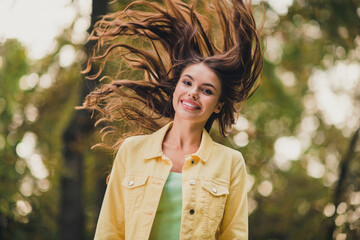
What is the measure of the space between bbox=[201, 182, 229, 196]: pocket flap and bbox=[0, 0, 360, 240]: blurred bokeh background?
2.92m

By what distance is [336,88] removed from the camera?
923 cm

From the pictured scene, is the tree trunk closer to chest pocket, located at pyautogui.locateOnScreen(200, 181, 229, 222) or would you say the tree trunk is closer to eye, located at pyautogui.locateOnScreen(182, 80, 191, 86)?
eye, located at pyautogui.locateOnScreen(182, 80, 191, 86)

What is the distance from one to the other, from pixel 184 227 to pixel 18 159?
617 cm

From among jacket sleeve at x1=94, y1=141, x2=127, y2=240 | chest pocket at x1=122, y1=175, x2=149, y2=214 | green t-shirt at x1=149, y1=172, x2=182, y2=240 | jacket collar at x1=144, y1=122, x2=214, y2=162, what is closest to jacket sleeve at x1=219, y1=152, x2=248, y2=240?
jacket collar at x1=144, y1=122, x2=214, y2=162

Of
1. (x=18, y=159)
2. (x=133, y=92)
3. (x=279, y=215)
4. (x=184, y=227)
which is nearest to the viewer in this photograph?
(x=184, y=227)

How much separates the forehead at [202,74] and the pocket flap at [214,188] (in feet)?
2.19

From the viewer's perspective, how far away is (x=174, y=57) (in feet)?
11.3

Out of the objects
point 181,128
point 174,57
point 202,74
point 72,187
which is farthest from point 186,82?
point 72,187

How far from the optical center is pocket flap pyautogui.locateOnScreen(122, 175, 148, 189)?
9.66 feet

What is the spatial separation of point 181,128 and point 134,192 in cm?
54

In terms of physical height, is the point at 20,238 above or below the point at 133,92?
below

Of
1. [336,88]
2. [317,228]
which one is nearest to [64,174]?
[317,228]

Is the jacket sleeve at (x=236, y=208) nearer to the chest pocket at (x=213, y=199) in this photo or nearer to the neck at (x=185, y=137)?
the chest pocket at (x=213, y=199)

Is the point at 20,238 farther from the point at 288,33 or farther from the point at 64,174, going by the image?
the point at 288,33
